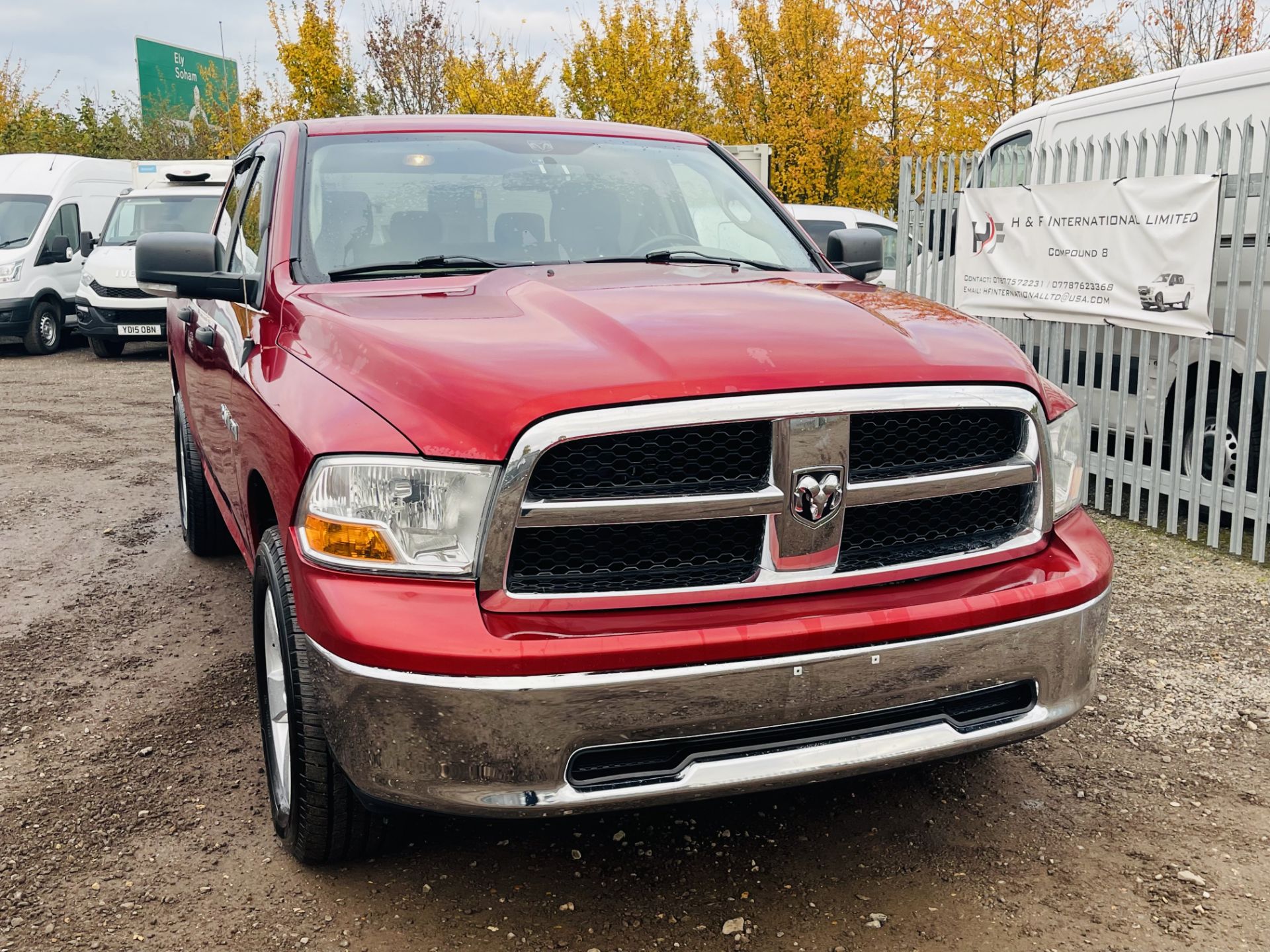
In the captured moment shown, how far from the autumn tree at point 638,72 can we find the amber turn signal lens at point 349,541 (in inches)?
935

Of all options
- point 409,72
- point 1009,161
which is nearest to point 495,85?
point 409,72

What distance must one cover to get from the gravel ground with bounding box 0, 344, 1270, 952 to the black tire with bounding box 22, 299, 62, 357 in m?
13.6

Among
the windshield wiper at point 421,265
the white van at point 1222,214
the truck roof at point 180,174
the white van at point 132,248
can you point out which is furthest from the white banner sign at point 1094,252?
the truck roof at point 180,174

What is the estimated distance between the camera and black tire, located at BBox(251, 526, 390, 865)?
8.31 feet

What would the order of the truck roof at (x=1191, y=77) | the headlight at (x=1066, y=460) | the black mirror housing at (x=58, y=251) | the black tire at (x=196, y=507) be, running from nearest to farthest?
the headlight at (x=1066, y=460), the black tire at (x=196, y=507), the truck roof at (x=1191, y=77), the black mirror housing at (x=58, y=251)

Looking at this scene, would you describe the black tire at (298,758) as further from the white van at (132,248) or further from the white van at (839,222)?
the white van at (132,248)

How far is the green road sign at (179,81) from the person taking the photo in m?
33.5

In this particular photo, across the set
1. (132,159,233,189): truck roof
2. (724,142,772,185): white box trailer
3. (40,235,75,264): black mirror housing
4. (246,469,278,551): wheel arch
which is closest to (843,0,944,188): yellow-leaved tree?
(724,142,772,185): white box trailer

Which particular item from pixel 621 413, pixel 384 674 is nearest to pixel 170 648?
pixel 384 674

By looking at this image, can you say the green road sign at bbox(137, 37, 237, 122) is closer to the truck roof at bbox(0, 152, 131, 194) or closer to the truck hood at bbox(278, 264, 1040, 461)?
the truck roof at bbox(0, 152, 131, 194)

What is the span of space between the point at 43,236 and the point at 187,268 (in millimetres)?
14466

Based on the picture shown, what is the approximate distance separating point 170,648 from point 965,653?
10.6 ft

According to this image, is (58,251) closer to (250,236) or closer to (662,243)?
(250,236)

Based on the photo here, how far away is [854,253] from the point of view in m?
4.17
